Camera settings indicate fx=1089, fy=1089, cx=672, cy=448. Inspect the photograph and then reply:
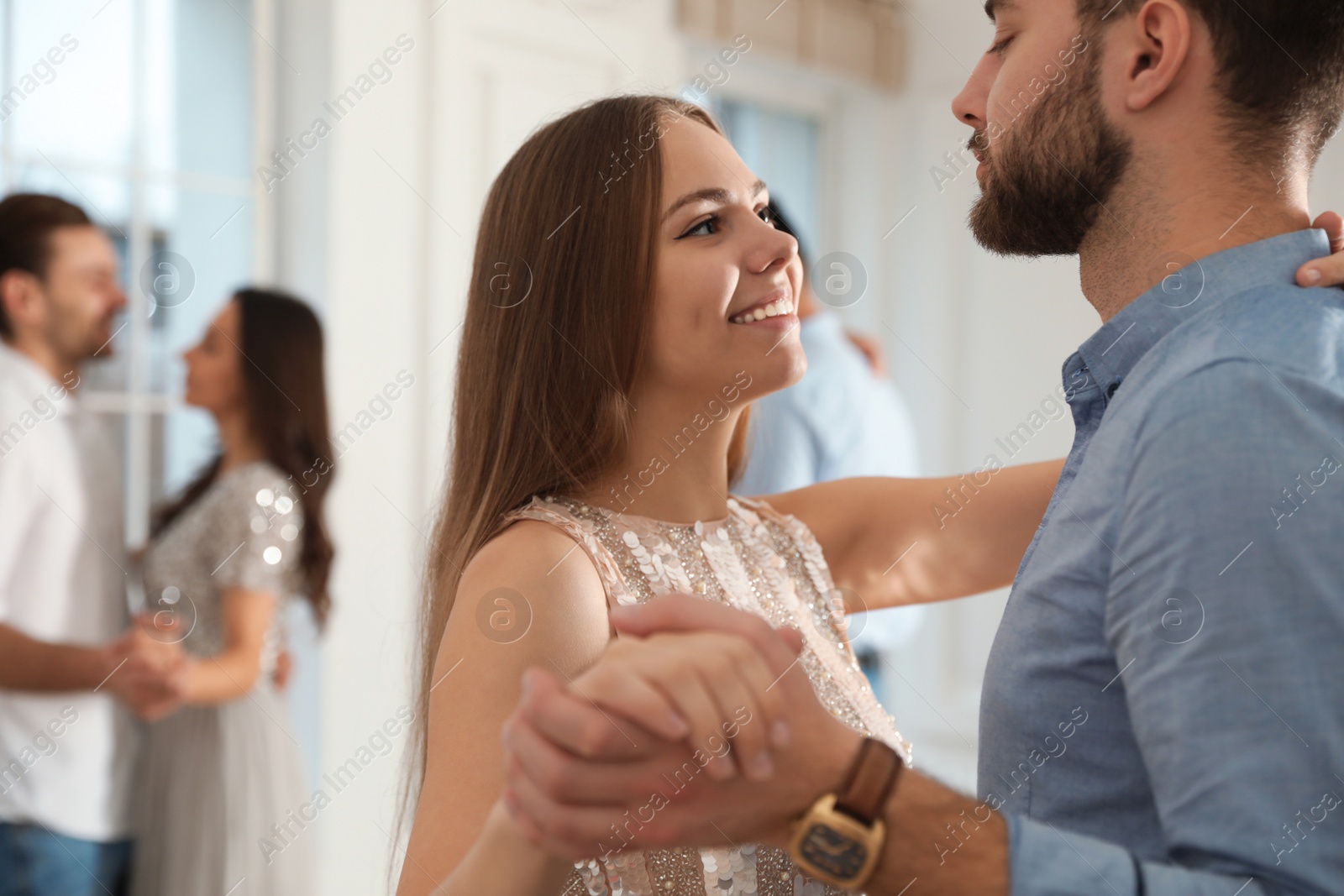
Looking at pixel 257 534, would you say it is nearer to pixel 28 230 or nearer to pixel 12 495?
A: pixel 12 495

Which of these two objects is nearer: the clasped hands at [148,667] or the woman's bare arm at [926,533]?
the woman's bare arm at [926,533]

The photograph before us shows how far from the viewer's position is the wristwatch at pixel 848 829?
614mm

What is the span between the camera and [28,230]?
1.98 m

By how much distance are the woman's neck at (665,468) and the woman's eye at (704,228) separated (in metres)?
0.18

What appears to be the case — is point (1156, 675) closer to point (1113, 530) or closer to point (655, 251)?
point (1113, 530)

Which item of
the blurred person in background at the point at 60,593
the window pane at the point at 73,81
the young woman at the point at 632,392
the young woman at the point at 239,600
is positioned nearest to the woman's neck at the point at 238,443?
the young woman at the point at 239,600

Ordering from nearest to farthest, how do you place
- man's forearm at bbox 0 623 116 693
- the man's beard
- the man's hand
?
the man's hand → the man's beard → man's forearm at bbox 0 623 116 693

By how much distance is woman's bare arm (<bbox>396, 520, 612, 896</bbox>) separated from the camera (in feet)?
2.88

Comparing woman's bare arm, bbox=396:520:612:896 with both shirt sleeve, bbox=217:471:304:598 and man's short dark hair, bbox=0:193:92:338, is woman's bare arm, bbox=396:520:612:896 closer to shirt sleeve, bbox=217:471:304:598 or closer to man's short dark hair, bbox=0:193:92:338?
shirt sleeve, bbox=217:471:304:598

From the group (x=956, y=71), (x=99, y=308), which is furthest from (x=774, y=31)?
(x=99, y=308)

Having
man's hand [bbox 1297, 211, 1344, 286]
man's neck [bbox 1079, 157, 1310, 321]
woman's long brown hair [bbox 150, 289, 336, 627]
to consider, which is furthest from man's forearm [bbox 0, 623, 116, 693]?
man's hand [bbox 1297, 211, 1344, 286]

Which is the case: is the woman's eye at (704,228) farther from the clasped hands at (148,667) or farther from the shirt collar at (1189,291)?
the clasped hands at (148,667)

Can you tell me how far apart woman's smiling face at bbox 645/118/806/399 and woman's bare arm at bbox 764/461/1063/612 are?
9.2 inches

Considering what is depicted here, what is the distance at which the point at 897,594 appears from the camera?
1311 mm
